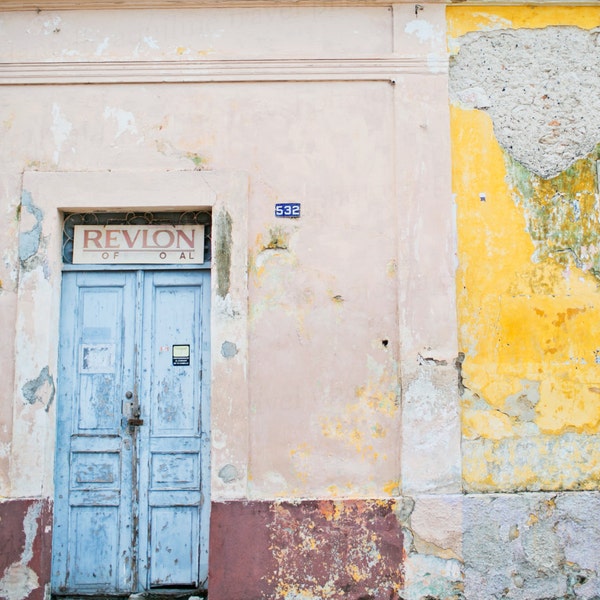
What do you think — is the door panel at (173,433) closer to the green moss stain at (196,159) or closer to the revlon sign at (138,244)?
the revlon sign at (138,244)

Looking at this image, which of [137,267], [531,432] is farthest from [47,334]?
[531,432]

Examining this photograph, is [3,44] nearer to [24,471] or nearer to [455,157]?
[24,471]

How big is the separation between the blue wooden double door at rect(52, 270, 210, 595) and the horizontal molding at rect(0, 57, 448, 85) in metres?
1.31

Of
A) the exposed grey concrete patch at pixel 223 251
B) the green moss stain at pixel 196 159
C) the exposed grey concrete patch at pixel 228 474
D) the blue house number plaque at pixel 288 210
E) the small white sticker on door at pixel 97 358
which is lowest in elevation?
the exposed grey concrete patch at pixel 228 474

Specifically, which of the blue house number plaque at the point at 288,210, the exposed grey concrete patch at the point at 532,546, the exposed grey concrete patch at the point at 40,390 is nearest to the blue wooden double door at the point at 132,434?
the exposed grey concrete patch at the point at 40,390

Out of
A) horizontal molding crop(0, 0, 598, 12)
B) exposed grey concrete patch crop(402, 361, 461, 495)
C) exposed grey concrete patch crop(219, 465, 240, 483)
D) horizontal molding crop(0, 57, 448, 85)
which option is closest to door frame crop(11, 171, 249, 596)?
exposed grey concrete patch crop(219, 465, 240, 483)

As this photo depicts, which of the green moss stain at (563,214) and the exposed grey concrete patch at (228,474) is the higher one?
the green moss stain at (563,214)

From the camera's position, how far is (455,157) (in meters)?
4.61

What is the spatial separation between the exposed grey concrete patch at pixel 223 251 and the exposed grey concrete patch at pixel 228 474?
1.10 m

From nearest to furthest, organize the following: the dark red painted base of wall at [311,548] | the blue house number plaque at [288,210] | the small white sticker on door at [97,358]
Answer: the dark red painted base of wall at [311,548] → the blue house number plaque at [288,210] → the small white sticker on door at [97,358]

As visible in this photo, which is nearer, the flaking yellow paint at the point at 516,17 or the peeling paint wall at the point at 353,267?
the peeling paint wall at the point at 353,267

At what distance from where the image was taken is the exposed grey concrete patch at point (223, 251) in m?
4.48

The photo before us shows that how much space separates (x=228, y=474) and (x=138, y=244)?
1.66 m

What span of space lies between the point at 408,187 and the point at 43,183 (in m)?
2.41
